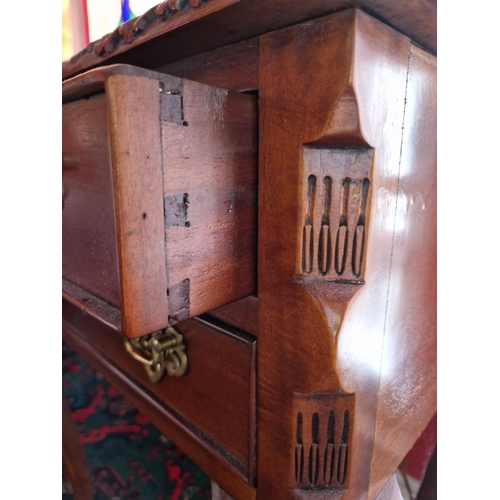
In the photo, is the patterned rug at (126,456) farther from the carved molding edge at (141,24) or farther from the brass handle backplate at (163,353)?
the carved molding edge at (141,24)

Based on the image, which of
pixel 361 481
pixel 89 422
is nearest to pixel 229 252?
pixel 361 481

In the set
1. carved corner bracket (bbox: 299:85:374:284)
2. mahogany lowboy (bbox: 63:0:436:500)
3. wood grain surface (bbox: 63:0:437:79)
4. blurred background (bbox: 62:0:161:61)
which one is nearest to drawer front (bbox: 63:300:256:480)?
mahogany lowboy (bbox: 63:0:436:500)

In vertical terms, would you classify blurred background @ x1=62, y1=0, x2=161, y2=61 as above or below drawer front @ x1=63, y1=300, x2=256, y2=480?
above

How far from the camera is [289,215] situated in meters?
0.38

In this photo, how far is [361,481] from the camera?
0.47 m

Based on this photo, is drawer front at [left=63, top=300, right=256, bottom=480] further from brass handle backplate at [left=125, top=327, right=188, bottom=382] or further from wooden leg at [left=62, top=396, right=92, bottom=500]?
wooden leg at [left=62, top=396, right=92, bottom=500]

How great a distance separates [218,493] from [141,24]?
1.94ft

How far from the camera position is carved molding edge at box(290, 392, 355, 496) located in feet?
1.36

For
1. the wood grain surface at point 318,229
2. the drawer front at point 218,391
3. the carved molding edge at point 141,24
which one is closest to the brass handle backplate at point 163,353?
the drawer front at point 218,391

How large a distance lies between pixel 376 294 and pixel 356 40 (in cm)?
24

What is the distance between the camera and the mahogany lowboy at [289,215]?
0.33 m

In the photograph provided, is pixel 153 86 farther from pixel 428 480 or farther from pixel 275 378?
pixel 428 480

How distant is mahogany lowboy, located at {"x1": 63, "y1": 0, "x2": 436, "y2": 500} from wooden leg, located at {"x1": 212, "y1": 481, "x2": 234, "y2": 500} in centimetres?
2
